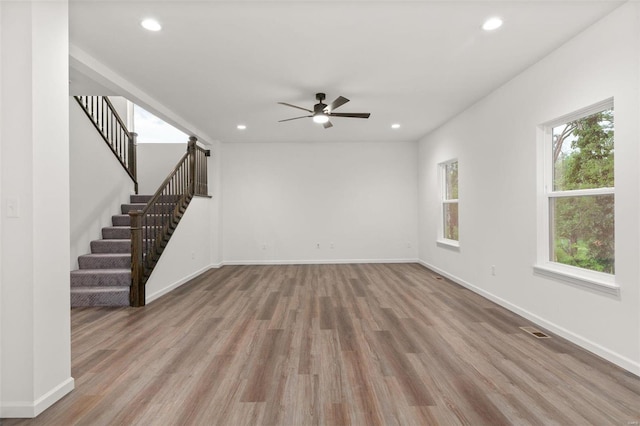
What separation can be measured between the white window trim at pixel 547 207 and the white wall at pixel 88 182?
6.00 meters

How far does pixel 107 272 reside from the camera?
4250mm

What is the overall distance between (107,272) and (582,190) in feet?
18.3

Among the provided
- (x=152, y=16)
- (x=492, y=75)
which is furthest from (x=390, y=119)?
(x=152, y=16)

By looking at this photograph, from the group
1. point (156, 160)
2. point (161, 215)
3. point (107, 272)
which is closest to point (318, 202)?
point (161, 215)

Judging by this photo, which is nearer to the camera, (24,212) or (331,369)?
(24,212)

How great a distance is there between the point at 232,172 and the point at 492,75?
534 cm

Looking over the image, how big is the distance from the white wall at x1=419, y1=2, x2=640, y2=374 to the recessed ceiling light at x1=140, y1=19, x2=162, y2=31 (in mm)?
3631

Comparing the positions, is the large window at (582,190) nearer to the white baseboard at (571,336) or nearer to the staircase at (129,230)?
the white baseboard at (571,336)

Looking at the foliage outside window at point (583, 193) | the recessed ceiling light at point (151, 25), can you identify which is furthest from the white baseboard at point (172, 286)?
the foliage outside window at point (583, 193)

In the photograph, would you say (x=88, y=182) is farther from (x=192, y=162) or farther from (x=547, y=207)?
(x=547, y=207)

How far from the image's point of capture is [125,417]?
1827 mm

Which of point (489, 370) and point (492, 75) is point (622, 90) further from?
point (489, 370)

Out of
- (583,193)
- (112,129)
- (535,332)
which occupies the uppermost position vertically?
(112,129)

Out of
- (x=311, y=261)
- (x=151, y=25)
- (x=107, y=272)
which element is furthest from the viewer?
(x=311, y=261)
